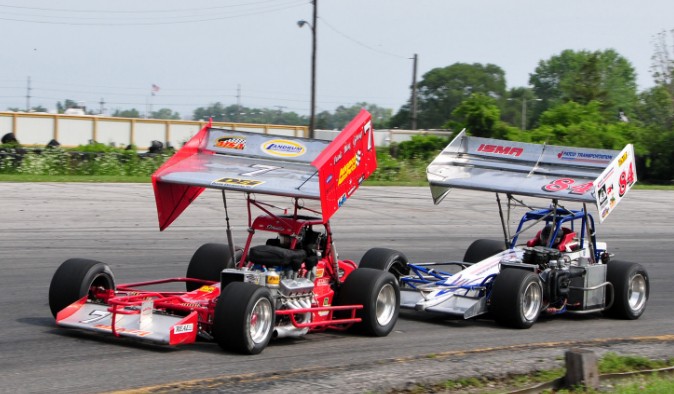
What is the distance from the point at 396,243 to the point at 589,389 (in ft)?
37.2

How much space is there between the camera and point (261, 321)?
887cm

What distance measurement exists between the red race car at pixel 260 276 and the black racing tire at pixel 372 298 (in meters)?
0.01

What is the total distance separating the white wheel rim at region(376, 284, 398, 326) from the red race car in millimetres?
11

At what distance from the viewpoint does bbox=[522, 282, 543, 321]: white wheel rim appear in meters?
11.1

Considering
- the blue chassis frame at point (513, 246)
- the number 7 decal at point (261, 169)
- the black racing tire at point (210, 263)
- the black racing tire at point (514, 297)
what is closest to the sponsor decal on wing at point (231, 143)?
the number 7 decal at point (261, 169)

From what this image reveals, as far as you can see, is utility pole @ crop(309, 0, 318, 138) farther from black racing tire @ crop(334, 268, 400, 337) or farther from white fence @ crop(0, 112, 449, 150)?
black racing tire @ crop(334, 268, 400, 337)

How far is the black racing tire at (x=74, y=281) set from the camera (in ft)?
30.5

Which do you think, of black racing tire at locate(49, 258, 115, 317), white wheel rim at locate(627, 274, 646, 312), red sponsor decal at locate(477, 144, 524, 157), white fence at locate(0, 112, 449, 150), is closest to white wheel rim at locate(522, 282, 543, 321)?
white wheel rim at locate(627, 274, 646, 312)

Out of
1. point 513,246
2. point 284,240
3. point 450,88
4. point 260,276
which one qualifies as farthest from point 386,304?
point 450,88

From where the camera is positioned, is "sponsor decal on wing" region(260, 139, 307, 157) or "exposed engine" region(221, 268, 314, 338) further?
"sponsor decal on wing" region(260, 139, 307, 157)

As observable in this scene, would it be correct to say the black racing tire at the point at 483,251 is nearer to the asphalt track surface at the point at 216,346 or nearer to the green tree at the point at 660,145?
the asphalt track surface at the point at 216,346

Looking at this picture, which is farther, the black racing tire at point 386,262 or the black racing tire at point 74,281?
the black racing tire at point 386,262

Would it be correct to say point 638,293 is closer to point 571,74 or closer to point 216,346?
point 216,346

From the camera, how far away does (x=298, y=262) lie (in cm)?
959
